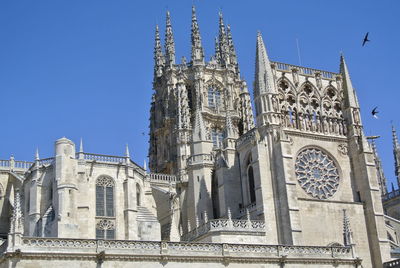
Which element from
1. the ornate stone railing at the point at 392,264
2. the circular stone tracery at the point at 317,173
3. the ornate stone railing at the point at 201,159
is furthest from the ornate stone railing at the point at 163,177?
the ornate stone railing at the point at 392,264

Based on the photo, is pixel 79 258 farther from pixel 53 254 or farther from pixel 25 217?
pixel 25 217

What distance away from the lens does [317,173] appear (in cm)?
4331

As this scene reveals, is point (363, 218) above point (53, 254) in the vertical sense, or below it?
above

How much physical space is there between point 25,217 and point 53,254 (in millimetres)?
19917

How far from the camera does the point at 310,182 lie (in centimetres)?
4272

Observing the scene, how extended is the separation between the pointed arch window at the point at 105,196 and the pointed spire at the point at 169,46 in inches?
844

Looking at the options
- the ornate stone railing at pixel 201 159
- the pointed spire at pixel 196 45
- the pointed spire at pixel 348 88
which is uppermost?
the pointed spire at pixel 196 45

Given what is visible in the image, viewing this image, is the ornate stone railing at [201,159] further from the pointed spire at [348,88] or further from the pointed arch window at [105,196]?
the pointed spire at [348,88]

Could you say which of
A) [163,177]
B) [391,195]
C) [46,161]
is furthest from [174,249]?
[391,195]

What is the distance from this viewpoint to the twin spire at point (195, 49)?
63.9m

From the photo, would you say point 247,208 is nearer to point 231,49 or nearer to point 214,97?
point 214,97

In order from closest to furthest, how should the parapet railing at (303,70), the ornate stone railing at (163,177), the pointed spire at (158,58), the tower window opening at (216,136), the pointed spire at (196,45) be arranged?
the parapet railing at (303,70)
the ornate stone railing at (163,177)
the tower window opening at (216,136)
the pointed spire at (196,45)
the pointed spire at (158,58)

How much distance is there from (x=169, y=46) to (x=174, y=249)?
39184 millimetres

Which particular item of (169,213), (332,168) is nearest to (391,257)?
(332,168)
